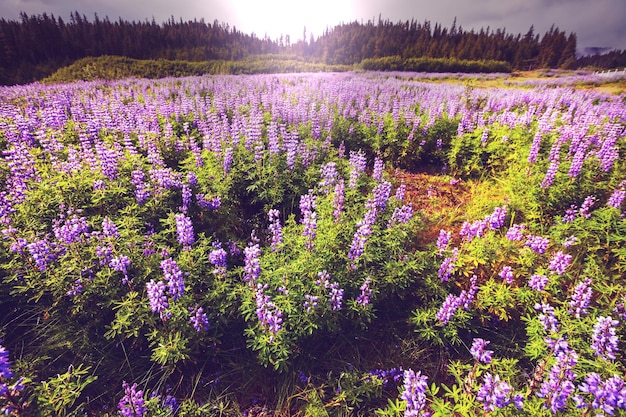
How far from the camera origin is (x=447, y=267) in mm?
4086

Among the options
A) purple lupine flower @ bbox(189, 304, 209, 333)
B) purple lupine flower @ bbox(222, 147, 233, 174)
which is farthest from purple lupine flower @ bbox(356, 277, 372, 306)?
purple lupine flower @ bbox(222, 147, 233, 174)

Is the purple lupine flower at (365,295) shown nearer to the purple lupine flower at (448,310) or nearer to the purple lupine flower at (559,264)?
the purple lupine flower at (448,310)

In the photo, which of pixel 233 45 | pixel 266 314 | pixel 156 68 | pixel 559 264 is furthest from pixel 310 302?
pixel 233 45

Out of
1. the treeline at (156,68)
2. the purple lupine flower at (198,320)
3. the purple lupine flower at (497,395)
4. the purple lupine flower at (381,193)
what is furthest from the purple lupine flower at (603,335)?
the treeline at (156,68)

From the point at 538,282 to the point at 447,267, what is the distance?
109cm

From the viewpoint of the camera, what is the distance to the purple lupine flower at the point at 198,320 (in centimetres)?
319

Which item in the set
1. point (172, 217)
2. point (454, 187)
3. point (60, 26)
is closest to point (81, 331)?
point (172, 217)

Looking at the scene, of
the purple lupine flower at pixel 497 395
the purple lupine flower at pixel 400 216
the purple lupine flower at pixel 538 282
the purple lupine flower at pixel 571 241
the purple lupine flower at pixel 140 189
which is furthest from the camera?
the purple lupine flower at pixel 400 216

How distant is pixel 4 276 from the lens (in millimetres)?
3682

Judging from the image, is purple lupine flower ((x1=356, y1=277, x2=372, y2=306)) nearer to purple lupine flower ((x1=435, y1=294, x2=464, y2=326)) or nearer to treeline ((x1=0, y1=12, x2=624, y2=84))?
purple lupine flower ((x1=435, y1=294, x2=464, y2=326))

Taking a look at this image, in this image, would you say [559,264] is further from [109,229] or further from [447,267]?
[109,229]

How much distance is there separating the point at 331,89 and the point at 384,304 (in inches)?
403

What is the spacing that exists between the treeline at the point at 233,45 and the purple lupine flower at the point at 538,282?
108 feet

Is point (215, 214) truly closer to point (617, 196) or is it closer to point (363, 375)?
point (363, 375)
